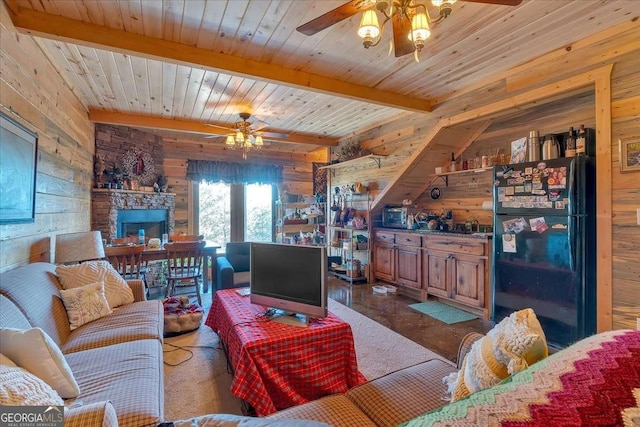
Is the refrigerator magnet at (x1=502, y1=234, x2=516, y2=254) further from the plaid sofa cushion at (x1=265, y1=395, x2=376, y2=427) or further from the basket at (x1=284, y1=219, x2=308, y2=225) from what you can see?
the basket at (x1=284, y1=219, x2=308, y2=225)

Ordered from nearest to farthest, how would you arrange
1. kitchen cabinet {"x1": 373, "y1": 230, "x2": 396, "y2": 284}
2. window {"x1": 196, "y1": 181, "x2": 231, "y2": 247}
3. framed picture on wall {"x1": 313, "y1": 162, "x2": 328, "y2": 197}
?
kitchen cabinet {"x1": 373, "y1": 230, "x2": 396, "y2": 284} < window {"x1": 196, "y1": 181, "x2": 231, "y2": 247} < framed picture on wall {"x1": 313, "y1": 162, "x2": 328, "y2": 197}

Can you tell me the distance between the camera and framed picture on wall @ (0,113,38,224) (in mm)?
1937

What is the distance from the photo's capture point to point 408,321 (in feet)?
11.2

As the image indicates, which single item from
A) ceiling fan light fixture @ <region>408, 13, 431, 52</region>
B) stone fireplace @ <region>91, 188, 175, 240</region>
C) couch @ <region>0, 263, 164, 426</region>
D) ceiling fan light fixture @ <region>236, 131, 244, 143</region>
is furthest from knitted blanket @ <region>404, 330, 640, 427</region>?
stone fireplace @ <region>91, 188, 175, 240</region>

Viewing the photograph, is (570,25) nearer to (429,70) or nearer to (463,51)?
(463,51)

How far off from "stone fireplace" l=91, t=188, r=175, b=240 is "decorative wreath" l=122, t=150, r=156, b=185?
1.01ft

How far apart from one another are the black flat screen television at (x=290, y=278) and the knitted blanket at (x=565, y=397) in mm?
1314

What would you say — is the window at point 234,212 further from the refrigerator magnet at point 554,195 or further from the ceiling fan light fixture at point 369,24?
the refrigerator magnet at point 554,195

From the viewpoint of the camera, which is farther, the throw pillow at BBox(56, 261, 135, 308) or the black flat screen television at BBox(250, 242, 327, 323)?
the throw pillow at BBox(56, 261, 135, 308)

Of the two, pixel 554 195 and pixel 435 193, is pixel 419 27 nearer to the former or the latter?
pixel 554 195

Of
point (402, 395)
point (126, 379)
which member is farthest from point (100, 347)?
point (402, 395)

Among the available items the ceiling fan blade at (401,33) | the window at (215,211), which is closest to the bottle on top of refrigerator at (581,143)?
the ceiling fan blade at (401,33)

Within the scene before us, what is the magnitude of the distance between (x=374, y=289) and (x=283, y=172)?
10.7ft

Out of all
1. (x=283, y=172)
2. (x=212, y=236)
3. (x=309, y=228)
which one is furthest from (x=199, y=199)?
(x=309, y=228)
